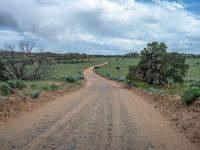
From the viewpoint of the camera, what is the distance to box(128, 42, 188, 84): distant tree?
51062 mm

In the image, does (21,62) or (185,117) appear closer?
(185,117)

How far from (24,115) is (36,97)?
864 cm

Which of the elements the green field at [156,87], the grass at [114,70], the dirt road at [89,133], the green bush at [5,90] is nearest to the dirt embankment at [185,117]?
the dirt road at [89,133]

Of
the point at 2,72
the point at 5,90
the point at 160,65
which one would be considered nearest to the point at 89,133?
the point at 5,90

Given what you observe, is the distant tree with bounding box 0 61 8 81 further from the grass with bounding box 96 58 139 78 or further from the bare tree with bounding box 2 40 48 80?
the grass with bounding box 96 58 139 78

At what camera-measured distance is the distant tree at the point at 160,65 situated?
5106 centimetres

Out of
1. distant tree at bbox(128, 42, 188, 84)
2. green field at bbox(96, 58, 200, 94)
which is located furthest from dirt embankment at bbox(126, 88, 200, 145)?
distant tree at bbox(128, 42, 188, 84)

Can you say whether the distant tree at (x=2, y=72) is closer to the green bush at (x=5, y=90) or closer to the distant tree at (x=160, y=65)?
the distant tree at (x=160, y=65)

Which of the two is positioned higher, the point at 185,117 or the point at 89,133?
the point at 89,133

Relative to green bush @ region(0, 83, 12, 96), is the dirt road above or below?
above

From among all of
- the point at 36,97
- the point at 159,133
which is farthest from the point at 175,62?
the point at 159,133

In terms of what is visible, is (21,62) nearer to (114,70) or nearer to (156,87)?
(156,87)

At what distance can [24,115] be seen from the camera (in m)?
18.3

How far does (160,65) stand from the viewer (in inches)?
2051
